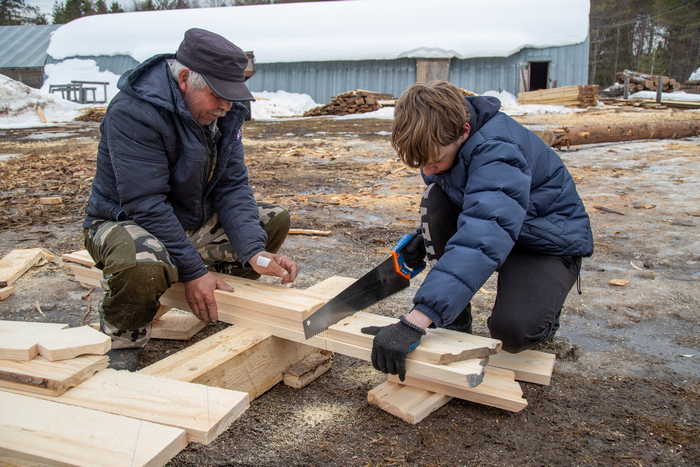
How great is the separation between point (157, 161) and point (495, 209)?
169 centimetres

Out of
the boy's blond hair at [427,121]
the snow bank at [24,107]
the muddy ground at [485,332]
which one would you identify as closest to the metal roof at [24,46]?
the snow bank at [24,107]

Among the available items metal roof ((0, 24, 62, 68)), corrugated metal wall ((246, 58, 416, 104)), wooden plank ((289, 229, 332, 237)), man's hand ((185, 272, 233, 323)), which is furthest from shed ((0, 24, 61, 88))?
man's hand ((185, 272, 233, 323))

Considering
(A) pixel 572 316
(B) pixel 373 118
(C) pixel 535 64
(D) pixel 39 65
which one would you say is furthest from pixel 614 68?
(A) pixel 572 316

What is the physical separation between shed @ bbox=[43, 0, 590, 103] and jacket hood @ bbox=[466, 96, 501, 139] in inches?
921

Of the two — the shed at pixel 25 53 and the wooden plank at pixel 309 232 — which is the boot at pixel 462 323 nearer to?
the wooden plank at pixel 309 232

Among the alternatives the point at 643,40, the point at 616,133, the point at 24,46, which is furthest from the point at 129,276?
the point at 643,40

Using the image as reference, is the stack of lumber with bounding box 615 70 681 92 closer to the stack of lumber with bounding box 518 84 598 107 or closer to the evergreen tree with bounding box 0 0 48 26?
the stack of lumber with bounding box 518 84 598 107

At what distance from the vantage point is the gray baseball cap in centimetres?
241

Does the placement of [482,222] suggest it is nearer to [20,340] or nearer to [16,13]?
[20,340]

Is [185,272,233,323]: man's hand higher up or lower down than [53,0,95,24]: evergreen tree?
lower down

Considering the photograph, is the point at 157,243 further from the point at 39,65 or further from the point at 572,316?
the point at 39,65

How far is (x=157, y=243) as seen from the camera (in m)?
2.44

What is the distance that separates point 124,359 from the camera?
246 cm

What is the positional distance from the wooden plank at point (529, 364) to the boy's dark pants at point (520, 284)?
8cm
